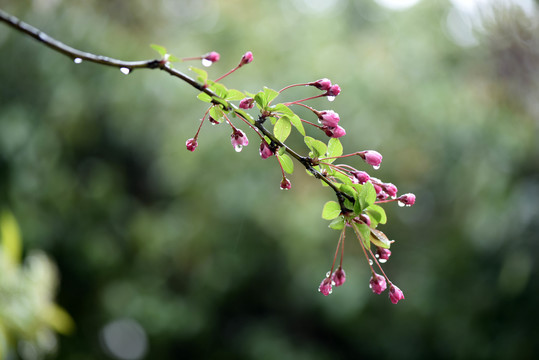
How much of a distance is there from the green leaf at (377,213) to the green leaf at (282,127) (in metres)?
0.12

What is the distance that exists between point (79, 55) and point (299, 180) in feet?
9.74

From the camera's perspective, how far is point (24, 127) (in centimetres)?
299

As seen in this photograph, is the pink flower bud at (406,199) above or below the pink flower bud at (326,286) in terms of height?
above

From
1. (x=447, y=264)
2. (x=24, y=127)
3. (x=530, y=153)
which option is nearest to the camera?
(x=530, y=153)

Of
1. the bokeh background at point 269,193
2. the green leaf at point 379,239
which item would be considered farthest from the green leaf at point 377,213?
the bokeh background at point 269,193

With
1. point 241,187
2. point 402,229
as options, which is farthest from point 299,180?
point 402,229

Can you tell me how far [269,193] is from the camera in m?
3.14

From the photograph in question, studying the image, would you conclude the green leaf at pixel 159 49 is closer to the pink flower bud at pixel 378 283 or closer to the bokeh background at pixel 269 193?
the pink flower bud at pixel 378 283

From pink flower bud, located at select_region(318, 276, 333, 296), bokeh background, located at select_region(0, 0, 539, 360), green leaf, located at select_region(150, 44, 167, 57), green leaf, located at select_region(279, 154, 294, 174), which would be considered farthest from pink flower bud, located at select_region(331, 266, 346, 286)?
bokeh background, located at select_region(0, 0, 539, 360)

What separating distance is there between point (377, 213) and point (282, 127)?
14 cm

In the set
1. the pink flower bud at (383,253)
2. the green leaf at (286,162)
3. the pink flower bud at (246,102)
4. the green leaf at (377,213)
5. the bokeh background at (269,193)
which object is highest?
the bokeh background at (269,193)

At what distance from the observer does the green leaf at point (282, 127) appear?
1.66 ft

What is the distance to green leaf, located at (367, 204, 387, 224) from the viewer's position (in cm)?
50

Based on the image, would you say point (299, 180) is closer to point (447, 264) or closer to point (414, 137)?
point (414, 137)
